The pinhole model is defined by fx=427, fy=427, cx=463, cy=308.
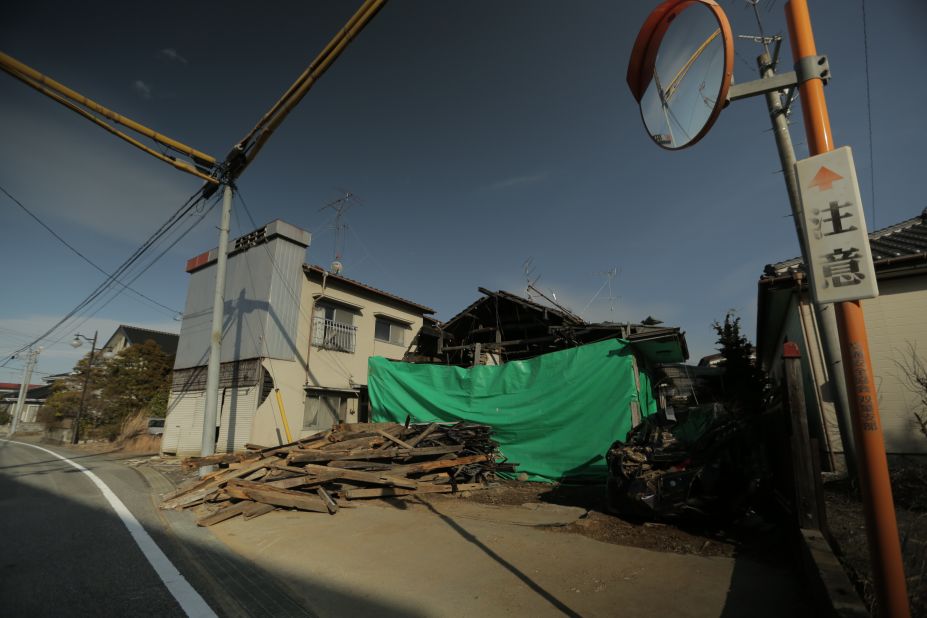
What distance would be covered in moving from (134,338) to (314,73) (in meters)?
30.1

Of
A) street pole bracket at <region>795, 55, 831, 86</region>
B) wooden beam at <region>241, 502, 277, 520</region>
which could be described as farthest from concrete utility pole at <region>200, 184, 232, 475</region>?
street pole bracket at <region>795, 55, 831, 86</region>

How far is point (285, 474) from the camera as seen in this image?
298 inches

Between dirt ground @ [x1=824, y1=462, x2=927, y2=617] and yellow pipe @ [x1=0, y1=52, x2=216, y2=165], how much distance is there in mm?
12442

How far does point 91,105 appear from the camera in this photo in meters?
8.24

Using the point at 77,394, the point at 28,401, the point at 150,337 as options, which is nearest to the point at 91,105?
the point at 77,394

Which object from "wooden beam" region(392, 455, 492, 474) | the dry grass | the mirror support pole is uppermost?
the mirror support pole

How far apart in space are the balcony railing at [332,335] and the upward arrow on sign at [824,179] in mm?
14282

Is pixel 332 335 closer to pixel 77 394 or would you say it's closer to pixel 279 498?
pixel 279 498

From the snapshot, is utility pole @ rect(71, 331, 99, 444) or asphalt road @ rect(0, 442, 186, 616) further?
utility pole @ rect(71, 331, 99, 444)

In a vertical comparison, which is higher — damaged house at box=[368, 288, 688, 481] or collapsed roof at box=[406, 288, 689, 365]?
collapsed roof at box=[406, 288, 689, 365]

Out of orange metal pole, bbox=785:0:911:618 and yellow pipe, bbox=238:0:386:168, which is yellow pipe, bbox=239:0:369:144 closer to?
yellow pipe, bbox=238:0:386:168

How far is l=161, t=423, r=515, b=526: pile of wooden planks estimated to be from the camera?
Result: 6793mm

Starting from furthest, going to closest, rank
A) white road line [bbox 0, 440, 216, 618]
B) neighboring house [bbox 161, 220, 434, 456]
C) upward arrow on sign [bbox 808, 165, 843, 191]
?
neighboring house [bbox 161, 220, 434, 456], white road line [bbox 0, 440, 216, 618], upward arrow on sign [bbox 808, 165, 843, 191]

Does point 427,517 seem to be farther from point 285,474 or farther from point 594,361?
point 594,361
